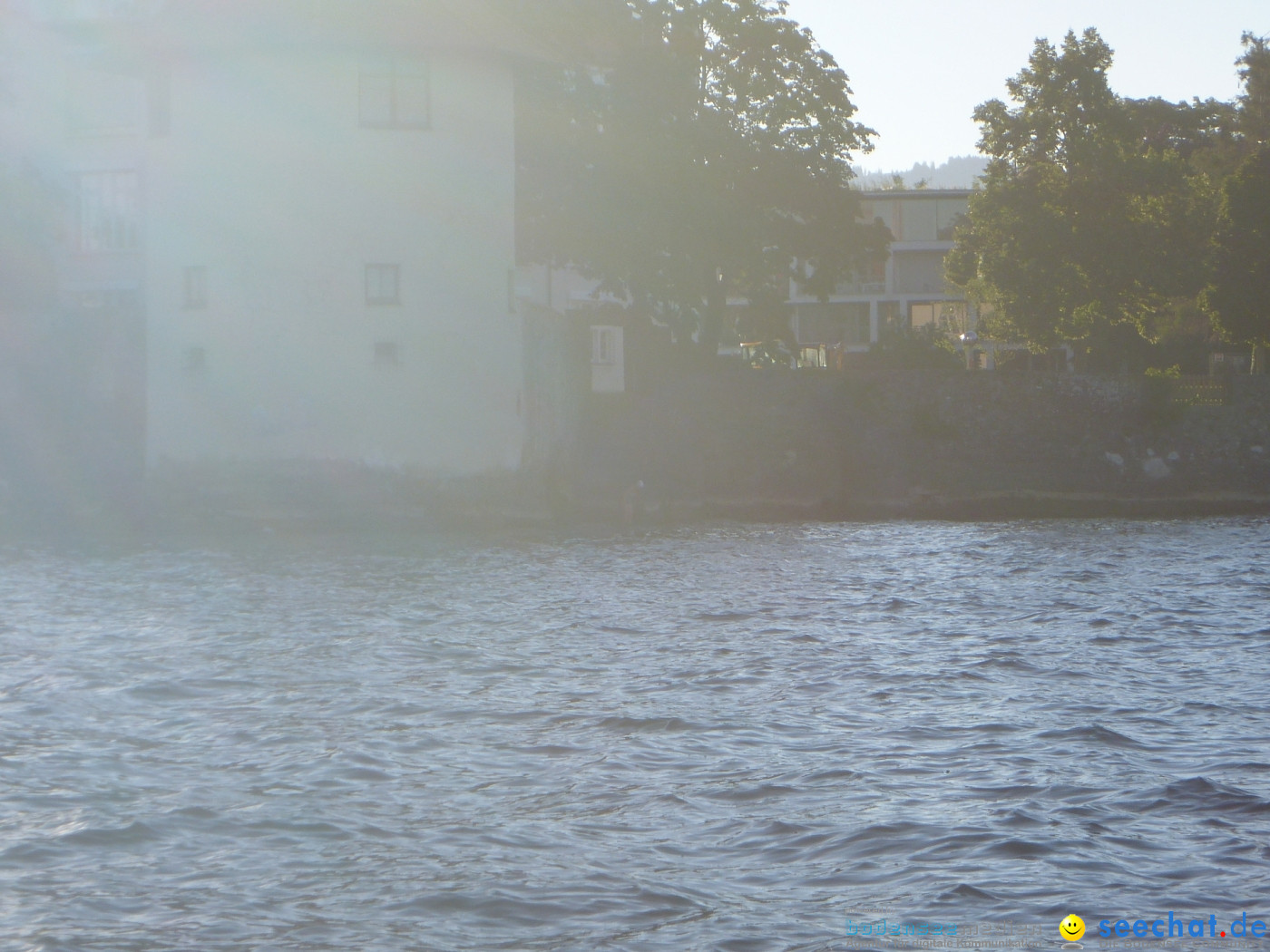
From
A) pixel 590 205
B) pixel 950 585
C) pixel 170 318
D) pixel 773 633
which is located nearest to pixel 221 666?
pixel 773 633

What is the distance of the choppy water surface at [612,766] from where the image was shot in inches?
302

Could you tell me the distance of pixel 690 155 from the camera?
41.2m

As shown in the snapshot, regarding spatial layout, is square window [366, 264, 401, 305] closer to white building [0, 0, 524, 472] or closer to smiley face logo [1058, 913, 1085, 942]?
white building [0, 0, 524, 472]

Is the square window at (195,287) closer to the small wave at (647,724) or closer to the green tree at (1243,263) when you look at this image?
the small wave at (647,724)

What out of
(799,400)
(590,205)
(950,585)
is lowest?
(950,585)

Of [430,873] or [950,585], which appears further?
[950,585]

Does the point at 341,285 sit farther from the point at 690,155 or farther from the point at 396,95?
the point at 690,155

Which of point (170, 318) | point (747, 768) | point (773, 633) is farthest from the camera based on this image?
point (170, 318)

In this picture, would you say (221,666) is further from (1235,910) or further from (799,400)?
(799,400)

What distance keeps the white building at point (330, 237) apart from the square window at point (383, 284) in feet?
0.13

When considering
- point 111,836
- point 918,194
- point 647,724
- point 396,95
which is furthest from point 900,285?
point 111,836

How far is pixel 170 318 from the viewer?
32.2 metres

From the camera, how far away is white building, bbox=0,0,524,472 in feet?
103

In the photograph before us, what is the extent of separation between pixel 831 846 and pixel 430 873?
2.19m
